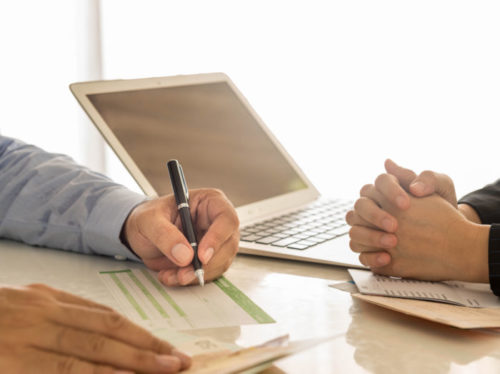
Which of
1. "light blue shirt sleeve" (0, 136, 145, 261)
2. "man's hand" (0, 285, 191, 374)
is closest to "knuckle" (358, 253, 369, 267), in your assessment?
"light blue shirt sleeve" (0, 136, 145, 261)

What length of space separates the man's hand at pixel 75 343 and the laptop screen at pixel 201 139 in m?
0.54

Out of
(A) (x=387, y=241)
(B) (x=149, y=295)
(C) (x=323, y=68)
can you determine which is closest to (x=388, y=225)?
(A) (x=387, y=241)

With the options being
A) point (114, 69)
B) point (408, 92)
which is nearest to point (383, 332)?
point (408, 92)

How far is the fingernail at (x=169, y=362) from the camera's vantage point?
1.80ft

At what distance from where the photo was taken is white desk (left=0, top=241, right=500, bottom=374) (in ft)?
2.13

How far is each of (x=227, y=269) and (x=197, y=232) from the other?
0.07 metres

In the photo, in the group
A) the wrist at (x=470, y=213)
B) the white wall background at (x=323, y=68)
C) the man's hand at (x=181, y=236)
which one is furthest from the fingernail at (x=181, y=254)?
the white wall background at (x=323, y=68)

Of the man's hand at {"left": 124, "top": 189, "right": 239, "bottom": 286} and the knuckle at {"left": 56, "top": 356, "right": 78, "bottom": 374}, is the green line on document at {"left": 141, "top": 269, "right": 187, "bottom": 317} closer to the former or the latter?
the man's hand at {"left": 124, "top": 189, "right": 239, "bottom": 286}

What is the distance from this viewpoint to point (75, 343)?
0.56 m

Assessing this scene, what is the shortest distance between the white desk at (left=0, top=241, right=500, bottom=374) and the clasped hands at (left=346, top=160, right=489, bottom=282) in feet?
0.23

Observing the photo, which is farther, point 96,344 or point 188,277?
point 188,277

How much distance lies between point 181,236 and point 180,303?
10 centimetres

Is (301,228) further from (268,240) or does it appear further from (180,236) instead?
(180,236)

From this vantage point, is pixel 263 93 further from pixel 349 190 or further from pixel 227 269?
pixel 227 269
